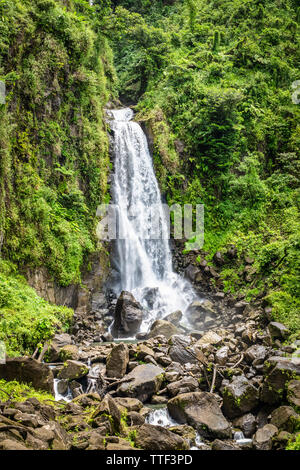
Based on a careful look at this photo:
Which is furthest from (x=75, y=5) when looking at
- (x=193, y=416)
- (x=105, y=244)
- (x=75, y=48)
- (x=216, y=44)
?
(x=193, y=416)

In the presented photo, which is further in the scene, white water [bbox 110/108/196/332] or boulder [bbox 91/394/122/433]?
white water [bbox 110/108/196/332]

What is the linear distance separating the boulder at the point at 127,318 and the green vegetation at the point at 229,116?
4390 mm

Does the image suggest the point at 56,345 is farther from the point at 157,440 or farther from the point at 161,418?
the point at 157,440

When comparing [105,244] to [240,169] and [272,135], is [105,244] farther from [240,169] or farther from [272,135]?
[272,135]

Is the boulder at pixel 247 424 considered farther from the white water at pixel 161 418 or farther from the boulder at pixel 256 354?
the boulder at pixel 256 354

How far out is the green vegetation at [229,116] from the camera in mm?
16562

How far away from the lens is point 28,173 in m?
11.1

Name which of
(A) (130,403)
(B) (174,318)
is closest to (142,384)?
(A) (130,403)

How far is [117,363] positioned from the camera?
8.01 meters

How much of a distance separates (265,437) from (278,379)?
1081 mm

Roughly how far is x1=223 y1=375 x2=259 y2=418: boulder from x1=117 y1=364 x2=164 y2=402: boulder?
151 cm

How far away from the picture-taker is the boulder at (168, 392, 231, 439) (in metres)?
6.17
